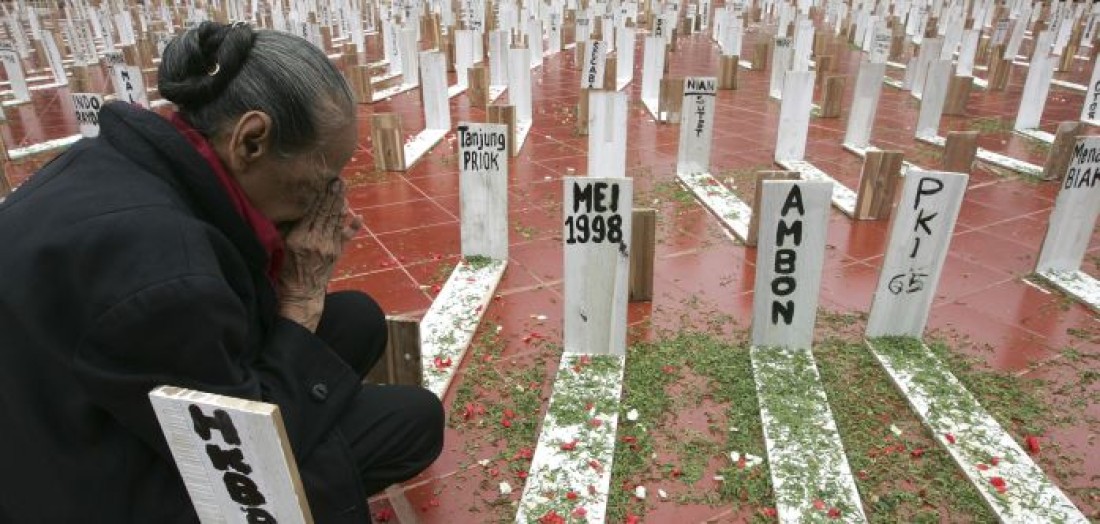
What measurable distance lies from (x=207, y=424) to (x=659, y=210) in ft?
12.1

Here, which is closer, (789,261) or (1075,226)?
(789,261)

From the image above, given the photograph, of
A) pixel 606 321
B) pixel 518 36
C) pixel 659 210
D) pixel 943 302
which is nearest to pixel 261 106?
pixel 606 321

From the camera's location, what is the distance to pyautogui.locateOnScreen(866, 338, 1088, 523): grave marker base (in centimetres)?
206

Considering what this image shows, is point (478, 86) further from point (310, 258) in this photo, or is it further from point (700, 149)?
point (310, 258)

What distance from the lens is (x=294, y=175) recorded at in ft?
4.34

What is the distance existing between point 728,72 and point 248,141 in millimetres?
7773

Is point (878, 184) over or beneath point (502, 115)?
beneath

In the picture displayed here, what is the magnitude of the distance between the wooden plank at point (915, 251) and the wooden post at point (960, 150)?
194 cm

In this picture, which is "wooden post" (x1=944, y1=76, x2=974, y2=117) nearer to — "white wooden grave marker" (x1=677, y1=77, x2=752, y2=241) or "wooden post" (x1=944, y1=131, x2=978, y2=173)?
"wooden post" (x1=944, y1=131, x2=978, y2=173)

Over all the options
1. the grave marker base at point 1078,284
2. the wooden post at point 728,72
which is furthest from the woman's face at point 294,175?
the wooden post at point 728,72

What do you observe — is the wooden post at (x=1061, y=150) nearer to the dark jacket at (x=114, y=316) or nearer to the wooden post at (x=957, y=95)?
the wooden post at (x=957, y=95)

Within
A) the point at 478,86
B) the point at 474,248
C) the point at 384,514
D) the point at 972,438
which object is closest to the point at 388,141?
the point at 474,248

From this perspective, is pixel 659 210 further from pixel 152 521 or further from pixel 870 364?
pixel 152 521

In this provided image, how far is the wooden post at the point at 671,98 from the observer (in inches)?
256
